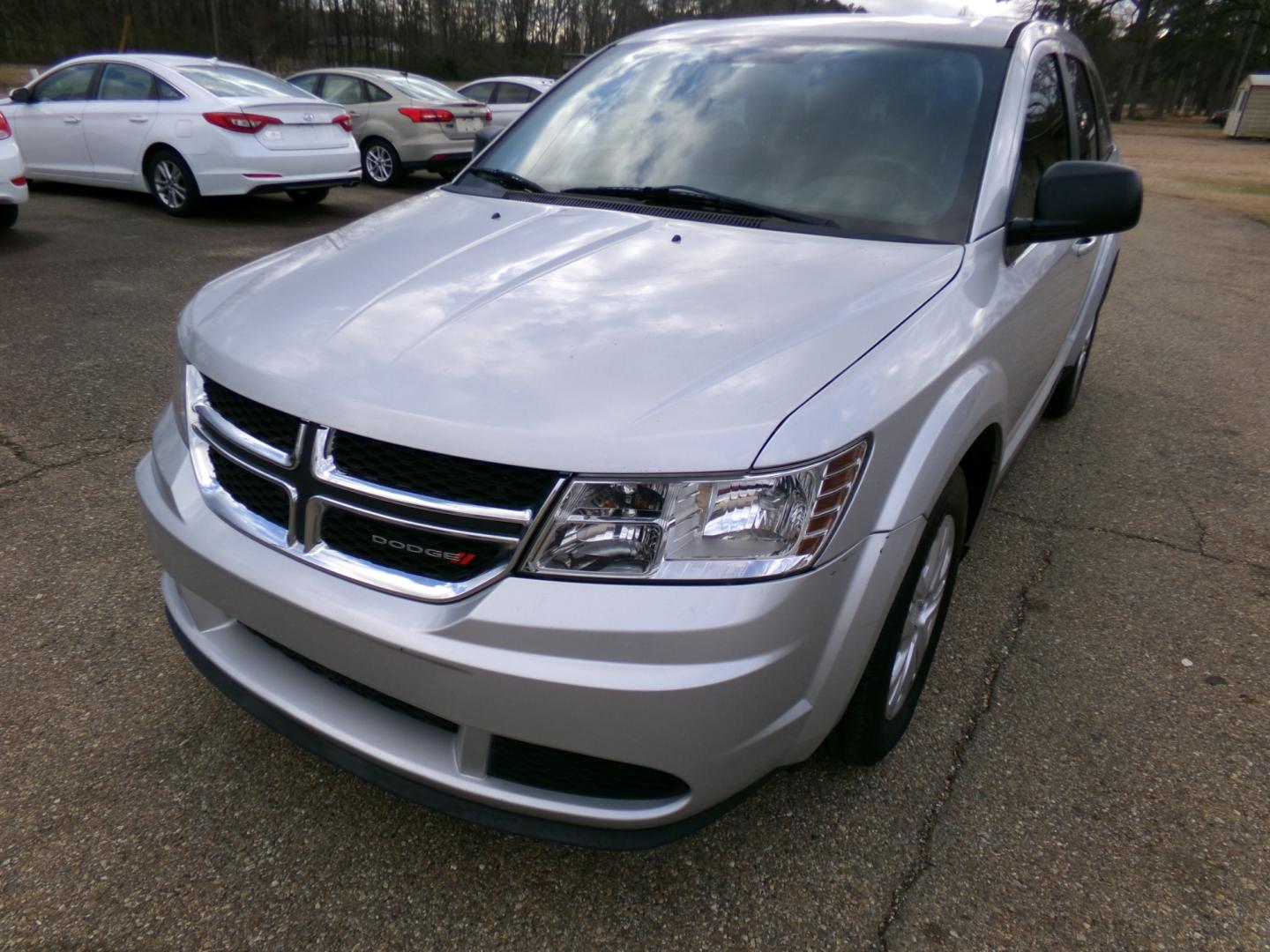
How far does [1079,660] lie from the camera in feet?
9.08

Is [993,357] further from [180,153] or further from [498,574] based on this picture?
[180,153]

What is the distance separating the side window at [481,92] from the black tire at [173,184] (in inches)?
237

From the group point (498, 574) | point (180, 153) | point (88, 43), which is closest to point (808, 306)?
point (498, 574)

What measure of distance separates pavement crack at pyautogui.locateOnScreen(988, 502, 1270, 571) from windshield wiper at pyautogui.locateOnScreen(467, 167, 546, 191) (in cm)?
228

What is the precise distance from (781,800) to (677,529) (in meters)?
0.96

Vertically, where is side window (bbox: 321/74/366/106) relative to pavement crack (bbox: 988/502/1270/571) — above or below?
above

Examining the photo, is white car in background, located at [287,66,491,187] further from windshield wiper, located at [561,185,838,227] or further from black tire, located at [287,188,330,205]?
windshield wiper, located at [561,185,838,227]

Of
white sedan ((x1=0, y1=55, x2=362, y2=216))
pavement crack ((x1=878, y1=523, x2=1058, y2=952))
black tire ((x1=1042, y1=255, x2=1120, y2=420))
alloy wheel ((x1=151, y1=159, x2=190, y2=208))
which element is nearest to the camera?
pavement crack ((x1=878, y1=523, x2=1058, y2=952))

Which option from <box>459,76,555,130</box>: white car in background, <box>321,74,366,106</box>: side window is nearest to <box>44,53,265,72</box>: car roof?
<box>321,74,366,106</box>: side window

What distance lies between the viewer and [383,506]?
1632 millimetres

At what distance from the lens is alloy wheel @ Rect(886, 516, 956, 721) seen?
2146mm

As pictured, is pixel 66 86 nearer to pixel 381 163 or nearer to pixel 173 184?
pixel 173 184

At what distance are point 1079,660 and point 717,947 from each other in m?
1.59

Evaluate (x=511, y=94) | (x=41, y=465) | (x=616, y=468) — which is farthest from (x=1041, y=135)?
(x=511, y=94)
